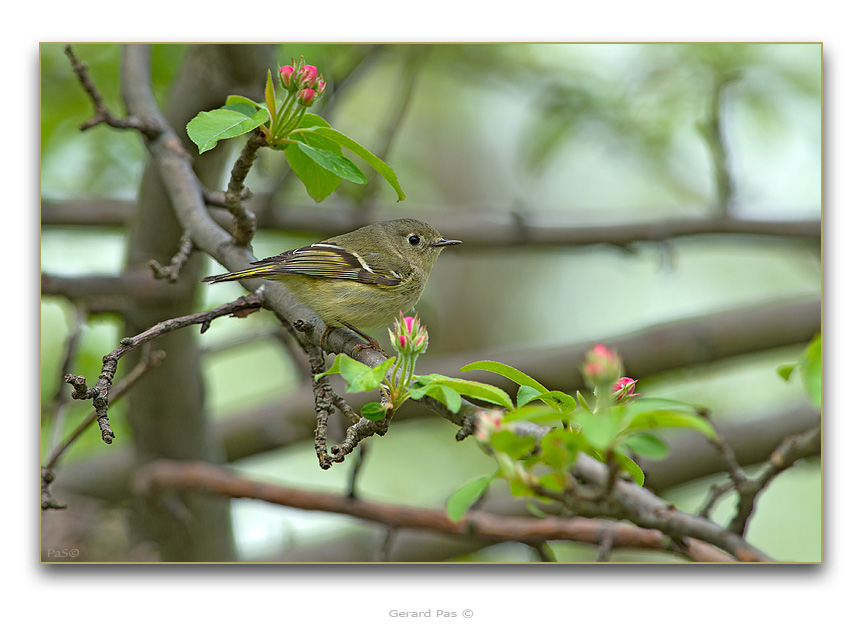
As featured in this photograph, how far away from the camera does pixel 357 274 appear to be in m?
1.92

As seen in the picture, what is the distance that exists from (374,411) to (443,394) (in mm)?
111

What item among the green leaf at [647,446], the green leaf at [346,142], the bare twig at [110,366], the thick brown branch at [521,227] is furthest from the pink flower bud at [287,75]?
the thick brown branch at [521,227]

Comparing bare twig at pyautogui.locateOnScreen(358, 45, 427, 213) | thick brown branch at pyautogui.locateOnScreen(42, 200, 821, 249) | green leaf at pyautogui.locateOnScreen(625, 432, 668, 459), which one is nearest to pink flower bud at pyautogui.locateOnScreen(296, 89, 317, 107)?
green leaf at pyautogui.locateOnScreen(625, 432, 668, 459)

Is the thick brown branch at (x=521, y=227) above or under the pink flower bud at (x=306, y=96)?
above

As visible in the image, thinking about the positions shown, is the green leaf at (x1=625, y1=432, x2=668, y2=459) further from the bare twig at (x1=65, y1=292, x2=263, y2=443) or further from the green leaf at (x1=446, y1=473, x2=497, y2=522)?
the bare twig at (x1=65, y1=292, x2=263, y2=443)

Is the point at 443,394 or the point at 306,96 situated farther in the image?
the point at 306,96

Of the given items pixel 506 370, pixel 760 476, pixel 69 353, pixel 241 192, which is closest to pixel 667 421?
pixel 506 370

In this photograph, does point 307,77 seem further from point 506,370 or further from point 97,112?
point 97,112

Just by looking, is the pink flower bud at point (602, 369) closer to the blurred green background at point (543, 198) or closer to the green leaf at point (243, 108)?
the green leaf at point (243, 108)

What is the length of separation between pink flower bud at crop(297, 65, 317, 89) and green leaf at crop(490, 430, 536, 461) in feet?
2.04

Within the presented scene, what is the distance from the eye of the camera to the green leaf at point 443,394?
0.97m

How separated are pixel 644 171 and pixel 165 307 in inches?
81.6
